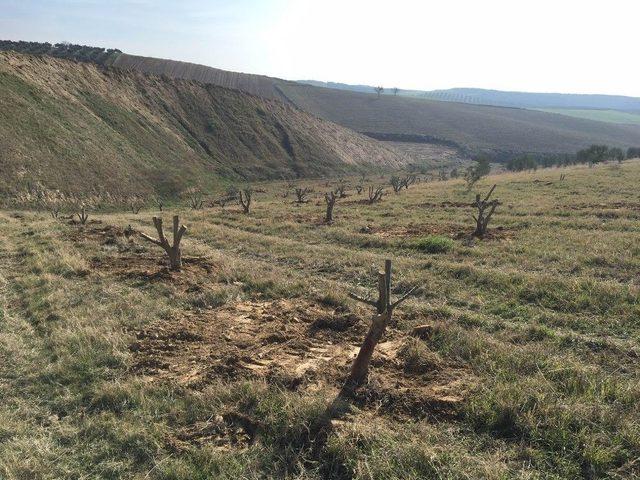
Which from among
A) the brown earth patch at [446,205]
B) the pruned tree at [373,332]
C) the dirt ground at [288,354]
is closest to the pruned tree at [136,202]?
the brown earth patch at [446,205]

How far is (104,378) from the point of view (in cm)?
789

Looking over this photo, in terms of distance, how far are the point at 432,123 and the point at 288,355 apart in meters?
150

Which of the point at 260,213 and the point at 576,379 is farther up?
the point at 576,379

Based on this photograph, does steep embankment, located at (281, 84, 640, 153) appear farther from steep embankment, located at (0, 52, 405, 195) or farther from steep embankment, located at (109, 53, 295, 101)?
steep embankment, located at (0, 52, 405, 195)

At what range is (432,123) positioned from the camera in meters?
148

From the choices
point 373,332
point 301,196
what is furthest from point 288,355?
point 301,196

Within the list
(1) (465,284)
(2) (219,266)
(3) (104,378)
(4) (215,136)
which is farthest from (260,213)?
(4) (215,136)

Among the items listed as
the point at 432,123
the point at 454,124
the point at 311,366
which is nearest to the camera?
the point at 311,366

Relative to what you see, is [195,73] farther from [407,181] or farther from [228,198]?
[407,181]

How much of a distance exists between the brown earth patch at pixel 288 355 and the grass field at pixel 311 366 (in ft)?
0.13

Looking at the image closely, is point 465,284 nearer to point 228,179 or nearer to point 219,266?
point 219,266

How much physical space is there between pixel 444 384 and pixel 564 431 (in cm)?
187

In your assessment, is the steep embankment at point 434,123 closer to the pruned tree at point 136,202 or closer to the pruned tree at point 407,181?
the pruned tree at point 407,181

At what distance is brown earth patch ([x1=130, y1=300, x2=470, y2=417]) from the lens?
721 centimetres
